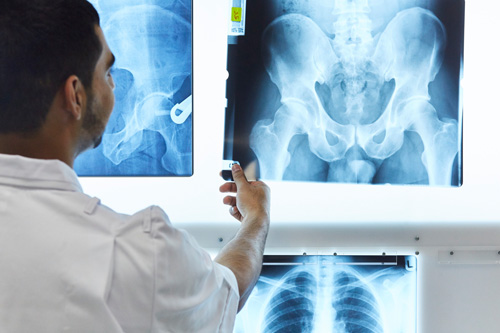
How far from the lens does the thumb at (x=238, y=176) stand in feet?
4.35

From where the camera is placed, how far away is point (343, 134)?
54.7 inches

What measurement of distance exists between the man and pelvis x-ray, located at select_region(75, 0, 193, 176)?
44 cm

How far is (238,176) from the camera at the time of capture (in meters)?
1.34

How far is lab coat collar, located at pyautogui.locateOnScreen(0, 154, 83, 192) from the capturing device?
814 mm

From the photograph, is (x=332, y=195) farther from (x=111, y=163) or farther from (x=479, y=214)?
(x=111, y=163)

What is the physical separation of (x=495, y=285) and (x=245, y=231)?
0.72 metres

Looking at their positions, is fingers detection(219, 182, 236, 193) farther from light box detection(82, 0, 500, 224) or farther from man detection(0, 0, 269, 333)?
man detection(0, 0, 269, 333)

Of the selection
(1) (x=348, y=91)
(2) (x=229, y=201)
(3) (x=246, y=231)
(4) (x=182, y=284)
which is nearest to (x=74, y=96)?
(4) (x=182, y=284)

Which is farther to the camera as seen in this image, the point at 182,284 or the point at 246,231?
the point at 246,231

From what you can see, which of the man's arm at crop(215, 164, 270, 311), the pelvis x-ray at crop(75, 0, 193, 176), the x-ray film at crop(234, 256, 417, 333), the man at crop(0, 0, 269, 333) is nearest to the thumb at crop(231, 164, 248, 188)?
the man's arm at crop(215, 164, 270, 311)

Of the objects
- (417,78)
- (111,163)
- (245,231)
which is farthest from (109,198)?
(417,78)

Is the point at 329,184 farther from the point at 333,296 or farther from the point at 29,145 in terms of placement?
the point at 29,145

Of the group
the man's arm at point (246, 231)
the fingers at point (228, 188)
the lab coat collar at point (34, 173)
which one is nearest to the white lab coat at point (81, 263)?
the lab coat collar at point (34, 173)

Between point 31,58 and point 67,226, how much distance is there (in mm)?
240
